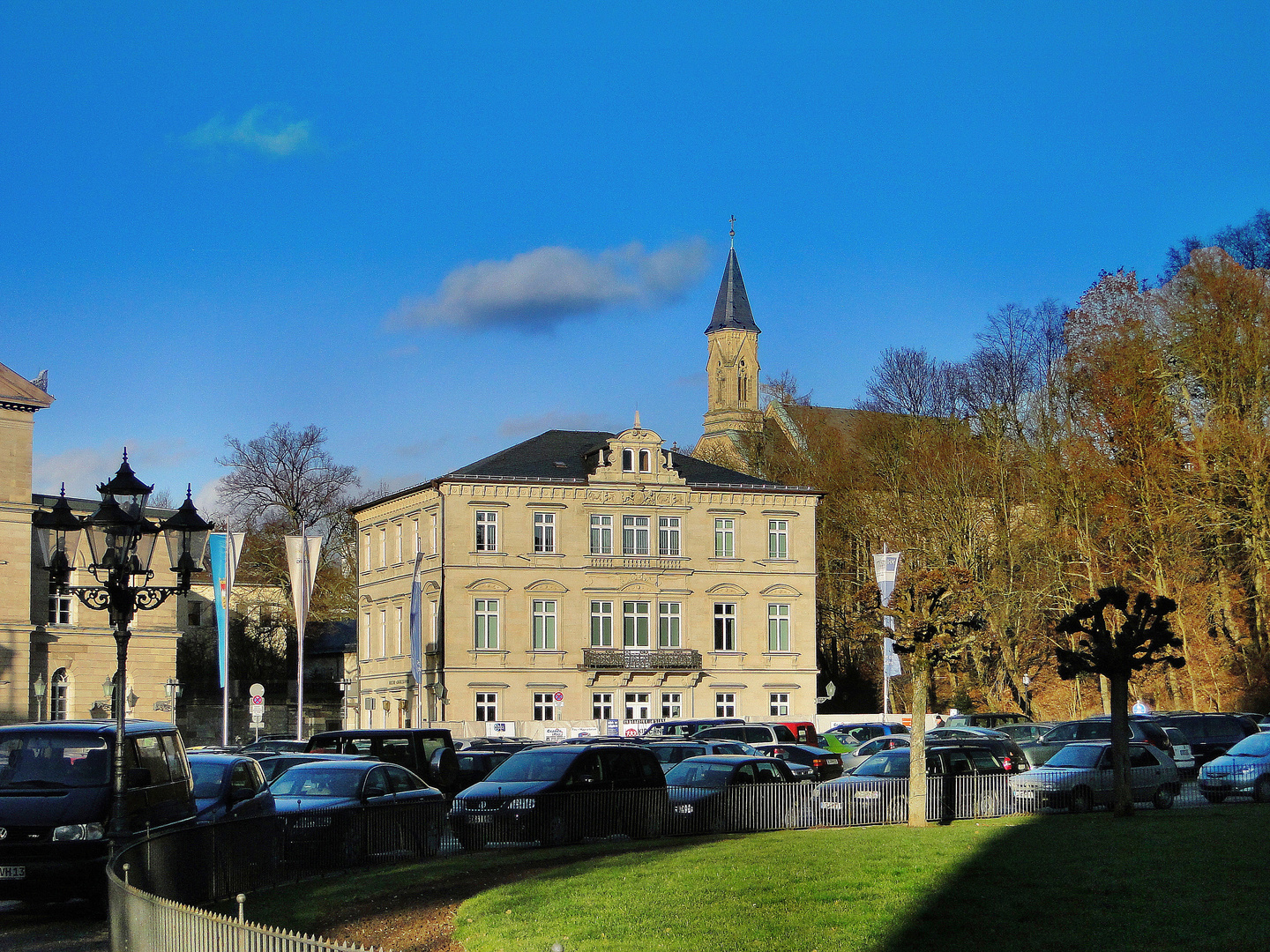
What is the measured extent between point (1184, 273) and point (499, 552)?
3141 centimetres

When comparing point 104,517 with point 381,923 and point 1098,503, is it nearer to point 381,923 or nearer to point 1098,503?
point 381,923

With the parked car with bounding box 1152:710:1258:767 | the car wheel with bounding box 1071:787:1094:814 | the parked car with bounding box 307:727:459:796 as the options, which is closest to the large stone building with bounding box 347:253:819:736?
the parked car with bounding box 1152:710:1258:767

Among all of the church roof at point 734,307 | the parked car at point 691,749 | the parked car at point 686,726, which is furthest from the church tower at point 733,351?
the parked car at point 691,749

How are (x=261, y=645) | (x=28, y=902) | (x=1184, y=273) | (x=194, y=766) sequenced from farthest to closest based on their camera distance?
1. (x=261, y=645)
2. (x=1184, y=273)
3. (x=194, y=766)
4. (x=28, y=902)

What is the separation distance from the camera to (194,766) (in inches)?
823

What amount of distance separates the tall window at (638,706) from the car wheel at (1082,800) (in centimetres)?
4235

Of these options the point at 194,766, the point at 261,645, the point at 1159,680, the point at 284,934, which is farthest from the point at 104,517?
the point at 261,645

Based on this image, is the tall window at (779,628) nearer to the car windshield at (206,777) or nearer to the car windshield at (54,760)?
the car windshield at (206,777)

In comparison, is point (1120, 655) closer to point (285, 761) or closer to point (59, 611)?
point (285, 761)

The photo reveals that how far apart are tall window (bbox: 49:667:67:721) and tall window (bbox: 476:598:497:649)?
1994 centimetres

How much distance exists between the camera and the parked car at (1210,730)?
40281 mm

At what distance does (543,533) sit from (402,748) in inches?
1564

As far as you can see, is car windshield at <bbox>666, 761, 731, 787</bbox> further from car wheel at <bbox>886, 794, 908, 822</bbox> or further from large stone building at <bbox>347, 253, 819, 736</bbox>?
→ large stone building at <bbox>347, 253, 819, 736</bbox>

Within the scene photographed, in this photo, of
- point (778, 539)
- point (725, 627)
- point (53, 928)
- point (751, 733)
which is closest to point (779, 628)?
point (725, 627)
